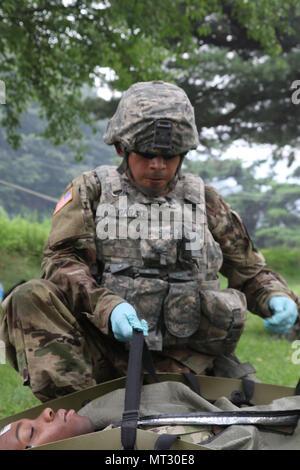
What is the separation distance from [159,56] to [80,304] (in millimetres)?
6413

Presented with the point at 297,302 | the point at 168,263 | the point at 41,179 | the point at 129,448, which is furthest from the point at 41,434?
the point at 41,179

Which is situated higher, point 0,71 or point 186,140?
point 0,71

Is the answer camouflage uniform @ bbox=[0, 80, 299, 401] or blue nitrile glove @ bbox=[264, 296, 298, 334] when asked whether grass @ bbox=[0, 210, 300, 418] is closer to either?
camouflage uniform @ bbox=[0, 80, 299, 401]

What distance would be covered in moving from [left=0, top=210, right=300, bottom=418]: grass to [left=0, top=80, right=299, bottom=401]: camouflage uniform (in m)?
1.18

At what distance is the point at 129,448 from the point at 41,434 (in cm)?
37

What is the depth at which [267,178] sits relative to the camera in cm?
1647

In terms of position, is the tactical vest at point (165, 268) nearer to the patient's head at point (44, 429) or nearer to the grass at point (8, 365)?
the patient's head at point (44, 429)

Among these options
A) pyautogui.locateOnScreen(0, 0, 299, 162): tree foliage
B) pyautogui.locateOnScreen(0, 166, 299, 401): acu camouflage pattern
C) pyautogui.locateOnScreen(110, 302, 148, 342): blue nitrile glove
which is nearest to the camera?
pyautogui.locateOnScreen(110, 302, 148, 342): blue nitrile glove

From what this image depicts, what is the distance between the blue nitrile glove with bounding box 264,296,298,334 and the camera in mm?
2582

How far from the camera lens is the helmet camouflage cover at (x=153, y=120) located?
260 cm

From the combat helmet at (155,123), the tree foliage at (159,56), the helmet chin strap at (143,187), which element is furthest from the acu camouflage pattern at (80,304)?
the tree foliage at (159,56)

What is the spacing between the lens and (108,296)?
2375 millimetres

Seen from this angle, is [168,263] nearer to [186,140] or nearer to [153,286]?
[153,286]

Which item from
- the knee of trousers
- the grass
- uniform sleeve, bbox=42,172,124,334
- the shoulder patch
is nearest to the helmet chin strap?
uniform sleeve, bbox=42,172,124,334
